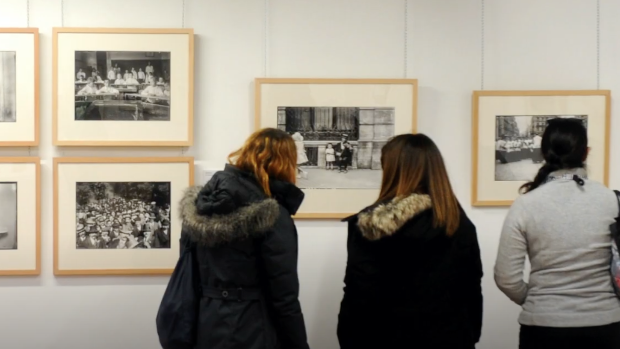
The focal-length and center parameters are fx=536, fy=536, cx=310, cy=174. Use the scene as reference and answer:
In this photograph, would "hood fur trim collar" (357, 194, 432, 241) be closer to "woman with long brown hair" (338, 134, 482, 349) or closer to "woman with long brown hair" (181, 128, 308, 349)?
"woman with long brown hair" (338, 134, 482, 349)

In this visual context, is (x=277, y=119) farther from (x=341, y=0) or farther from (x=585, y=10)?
(x=585, y=10)

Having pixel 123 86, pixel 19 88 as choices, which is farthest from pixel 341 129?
pixel 19 88

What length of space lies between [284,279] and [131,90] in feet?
3.86

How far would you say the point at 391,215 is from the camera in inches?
62.6

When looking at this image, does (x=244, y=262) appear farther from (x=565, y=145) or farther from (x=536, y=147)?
(x=536, y=147)

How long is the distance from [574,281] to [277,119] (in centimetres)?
131

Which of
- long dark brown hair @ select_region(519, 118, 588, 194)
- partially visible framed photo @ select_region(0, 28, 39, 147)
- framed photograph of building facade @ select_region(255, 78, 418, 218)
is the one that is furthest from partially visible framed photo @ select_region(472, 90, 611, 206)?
partially visible framed photo @ select_region(0, 28, 39, 147)

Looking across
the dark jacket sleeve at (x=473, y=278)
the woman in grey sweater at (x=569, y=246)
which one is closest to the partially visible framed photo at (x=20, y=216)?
the dark jacket sleeve at (x=473, y=278)

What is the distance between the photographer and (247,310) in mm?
1659

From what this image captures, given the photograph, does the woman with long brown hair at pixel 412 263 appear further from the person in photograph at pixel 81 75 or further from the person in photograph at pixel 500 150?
the person in photograph at pixel 81 75

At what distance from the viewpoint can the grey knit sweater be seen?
1.63m

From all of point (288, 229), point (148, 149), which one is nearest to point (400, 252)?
point (288, 229)

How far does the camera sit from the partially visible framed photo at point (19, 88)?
89.7 inches

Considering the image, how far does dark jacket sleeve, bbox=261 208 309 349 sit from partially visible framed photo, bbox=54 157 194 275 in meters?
0.80
